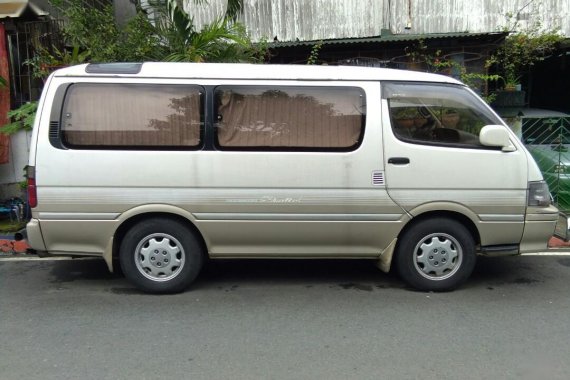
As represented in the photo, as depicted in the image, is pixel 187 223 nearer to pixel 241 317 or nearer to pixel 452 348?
pixel 241 317

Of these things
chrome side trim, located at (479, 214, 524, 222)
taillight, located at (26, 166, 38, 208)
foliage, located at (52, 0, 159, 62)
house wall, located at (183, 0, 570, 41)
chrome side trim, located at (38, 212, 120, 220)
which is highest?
house wall, located at (183, 0, 570, 41)

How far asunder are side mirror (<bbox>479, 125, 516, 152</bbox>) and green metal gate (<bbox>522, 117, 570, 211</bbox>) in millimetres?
3762

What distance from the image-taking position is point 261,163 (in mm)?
4602

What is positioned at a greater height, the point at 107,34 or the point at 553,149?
the point at 107,34

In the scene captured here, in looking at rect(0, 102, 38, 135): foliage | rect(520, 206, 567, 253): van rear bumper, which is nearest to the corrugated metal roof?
rect(0, 102, 38, 135): foliage

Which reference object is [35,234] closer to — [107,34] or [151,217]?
[151,217]

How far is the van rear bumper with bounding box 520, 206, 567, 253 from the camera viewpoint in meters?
4.75

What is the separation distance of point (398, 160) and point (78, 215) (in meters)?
2.93

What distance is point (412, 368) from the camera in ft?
11.4

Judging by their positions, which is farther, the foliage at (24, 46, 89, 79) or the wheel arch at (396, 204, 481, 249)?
the foliage at (24, 46, 89, 79)

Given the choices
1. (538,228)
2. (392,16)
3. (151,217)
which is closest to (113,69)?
(151,217)

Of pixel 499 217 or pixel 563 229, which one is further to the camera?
pixel 563 229

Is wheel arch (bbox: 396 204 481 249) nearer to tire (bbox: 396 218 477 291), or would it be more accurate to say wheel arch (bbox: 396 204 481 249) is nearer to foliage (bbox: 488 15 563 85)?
tire (bbox: 396 218 477 291)

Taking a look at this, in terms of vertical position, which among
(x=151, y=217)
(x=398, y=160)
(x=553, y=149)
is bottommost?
(x=151, y=217)
